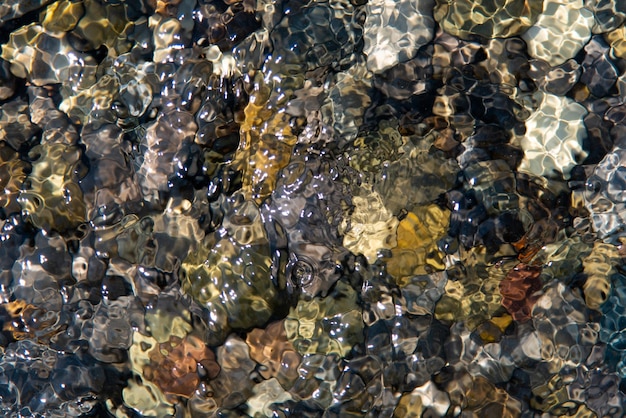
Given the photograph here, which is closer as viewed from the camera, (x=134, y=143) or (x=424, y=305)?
(x=424, y=305)

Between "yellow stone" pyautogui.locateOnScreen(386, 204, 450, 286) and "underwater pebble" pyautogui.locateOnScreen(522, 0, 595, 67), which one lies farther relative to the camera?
"underwater pebble" pyautogui.locateOnScreen(522, 0, 595, 67)

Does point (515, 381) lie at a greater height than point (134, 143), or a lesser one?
lesser

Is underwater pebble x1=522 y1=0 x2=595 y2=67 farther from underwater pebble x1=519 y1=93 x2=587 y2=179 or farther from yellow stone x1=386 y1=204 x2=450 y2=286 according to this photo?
yellow stone x1=386 y1=204 x2=450 y2=286

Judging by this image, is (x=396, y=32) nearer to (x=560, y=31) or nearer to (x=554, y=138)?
(x=560, y=31)

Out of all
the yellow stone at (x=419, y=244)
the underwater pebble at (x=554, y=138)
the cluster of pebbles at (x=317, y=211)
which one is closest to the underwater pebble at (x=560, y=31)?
the cluster of pebbles at (x=317, y=211)

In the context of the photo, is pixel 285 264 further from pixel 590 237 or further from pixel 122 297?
pixel 590 237

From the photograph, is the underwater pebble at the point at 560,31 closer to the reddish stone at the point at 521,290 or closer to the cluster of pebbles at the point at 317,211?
the cluster of pebbles at the point at 317,211

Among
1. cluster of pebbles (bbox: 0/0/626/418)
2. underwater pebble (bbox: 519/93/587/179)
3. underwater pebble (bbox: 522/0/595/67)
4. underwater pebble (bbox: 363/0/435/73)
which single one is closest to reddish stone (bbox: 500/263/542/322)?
cluster of pebbles (bbox: 0/0/626/418)

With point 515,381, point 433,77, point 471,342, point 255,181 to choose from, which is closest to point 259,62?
point 255,181

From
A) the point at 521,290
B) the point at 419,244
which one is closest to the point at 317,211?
the point at 419,244
